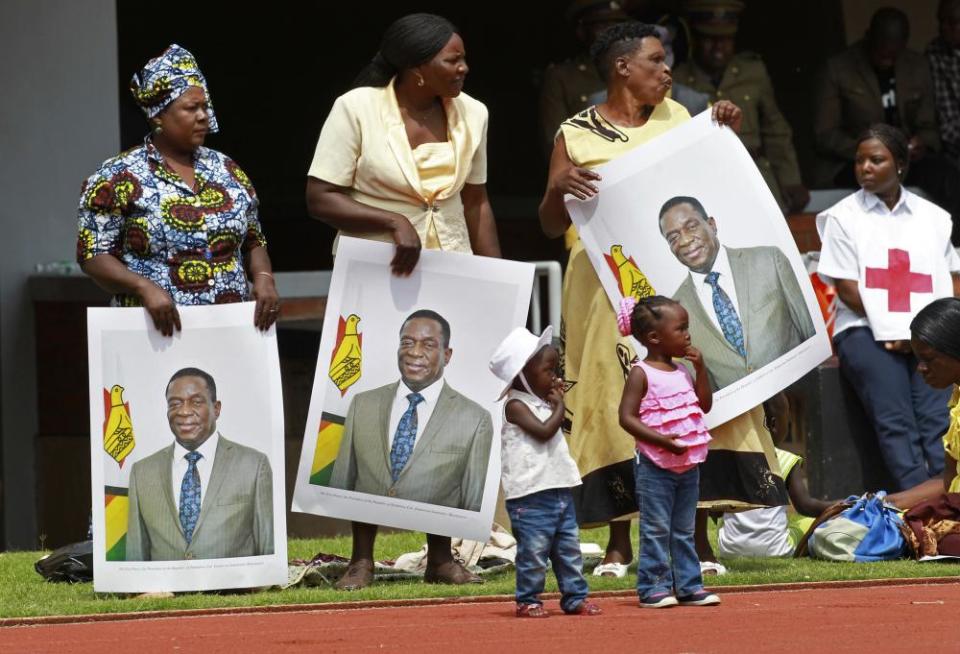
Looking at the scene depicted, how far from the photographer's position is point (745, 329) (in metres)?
8.36

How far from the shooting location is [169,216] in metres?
8.08

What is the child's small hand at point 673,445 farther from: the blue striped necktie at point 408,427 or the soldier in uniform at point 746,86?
the soldier in uniform at point 746,86

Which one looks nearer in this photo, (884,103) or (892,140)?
(892,140)

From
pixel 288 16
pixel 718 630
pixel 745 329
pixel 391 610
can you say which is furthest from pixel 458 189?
pixel 288 16

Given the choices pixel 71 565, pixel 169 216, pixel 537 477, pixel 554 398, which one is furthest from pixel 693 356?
pixel 71 565

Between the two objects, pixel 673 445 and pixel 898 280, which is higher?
pixel 898 280

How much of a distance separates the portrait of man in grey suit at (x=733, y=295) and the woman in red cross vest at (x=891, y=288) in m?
2.30

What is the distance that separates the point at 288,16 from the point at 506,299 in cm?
906

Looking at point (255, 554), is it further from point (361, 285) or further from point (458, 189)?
point (458, 189)

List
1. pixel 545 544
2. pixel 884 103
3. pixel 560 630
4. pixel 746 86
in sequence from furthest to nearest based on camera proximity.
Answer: pixel 884 103
pixel 746 86
pixel 545 544
pixel 560 630

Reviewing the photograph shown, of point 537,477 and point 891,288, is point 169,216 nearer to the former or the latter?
point 537,477

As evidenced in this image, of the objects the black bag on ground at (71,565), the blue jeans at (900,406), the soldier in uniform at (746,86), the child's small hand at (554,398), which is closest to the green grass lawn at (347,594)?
the black bag on ground at (71,565)

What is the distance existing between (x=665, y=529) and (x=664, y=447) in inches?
11.5

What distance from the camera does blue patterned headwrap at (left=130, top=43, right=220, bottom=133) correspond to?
8.11 meters
